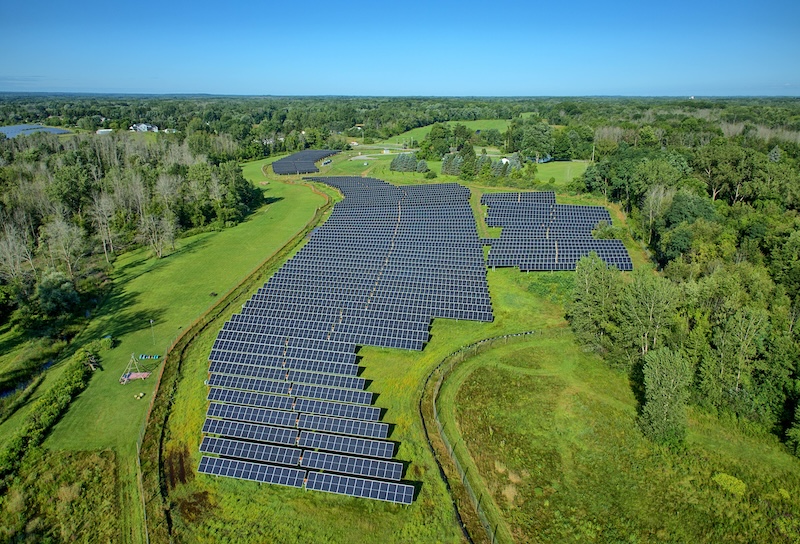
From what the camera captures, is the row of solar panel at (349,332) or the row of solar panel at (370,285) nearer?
the row of solar panel at (349,332)

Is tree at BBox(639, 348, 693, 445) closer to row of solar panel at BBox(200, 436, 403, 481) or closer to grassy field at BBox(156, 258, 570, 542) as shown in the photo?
grassy field at BBox(156, 258, 570, 542)

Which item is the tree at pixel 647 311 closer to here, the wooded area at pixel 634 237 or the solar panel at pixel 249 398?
the wooded area at pixel 634 237

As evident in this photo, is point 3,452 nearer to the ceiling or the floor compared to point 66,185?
nearer to the floor

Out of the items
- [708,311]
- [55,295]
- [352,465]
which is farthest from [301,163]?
[352,465]

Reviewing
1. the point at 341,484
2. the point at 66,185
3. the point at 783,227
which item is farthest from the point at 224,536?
the point at 66,185

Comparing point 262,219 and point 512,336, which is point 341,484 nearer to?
point 512,336

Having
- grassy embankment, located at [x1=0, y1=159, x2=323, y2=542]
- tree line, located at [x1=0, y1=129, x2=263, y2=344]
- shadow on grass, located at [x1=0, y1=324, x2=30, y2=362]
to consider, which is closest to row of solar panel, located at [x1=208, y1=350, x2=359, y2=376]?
grassy embankment, located at [x1=0, y1=159, x2=323, y2=542]

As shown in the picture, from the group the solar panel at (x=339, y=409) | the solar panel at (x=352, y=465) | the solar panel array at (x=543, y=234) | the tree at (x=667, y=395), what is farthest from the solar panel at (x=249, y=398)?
the solar panel array at (x=543, y=234)
